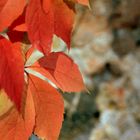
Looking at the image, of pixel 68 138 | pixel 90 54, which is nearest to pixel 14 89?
pixel 68 138

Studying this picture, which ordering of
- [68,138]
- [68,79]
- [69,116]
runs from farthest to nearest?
[69,116], [68,138], [68,79]

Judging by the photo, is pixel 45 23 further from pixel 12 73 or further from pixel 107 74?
pixel 107 74

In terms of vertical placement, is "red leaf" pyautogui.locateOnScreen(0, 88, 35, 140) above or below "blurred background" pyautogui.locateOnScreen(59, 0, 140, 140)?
above

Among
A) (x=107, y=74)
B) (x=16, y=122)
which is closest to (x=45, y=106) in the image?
(x=16, y=122)

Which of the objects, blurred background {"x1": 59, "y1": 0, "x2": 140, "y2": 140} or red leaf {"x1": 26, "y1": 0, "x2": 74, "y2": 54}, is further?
blurred background {"x1": 59, "y1": 0, "x2": 140, "y2": 140}

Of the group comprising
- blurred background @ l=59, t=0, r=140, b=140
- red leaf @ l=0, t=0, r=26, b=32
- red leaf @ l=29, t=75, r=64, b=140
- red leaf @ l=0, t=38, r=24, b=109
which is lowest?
blurred background @ l=59, t=0, r=140, b=140

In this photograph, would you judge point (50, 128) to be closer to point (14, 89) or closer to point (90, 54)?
point (14, 89)

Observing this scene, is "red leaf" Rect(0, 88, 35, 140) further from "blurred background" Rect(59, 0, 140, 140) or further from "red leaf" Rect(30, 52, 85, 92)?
"blurred background" Rect(59, 0, 140, 140)

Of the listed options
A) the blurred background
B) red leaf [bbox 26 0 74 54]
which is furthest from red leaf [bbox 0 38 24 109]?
the blurred background
